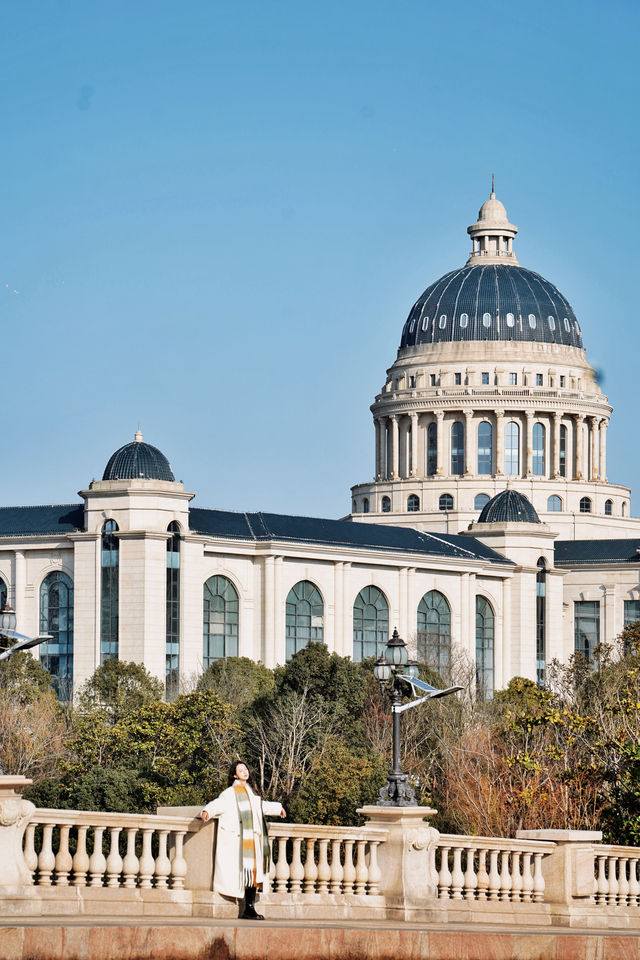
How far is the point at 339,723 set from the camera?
9075 centimetres

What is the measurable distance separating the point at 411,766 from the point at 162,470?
4617 cm

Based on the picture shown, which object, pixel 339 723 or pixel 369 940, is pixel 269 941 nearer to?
pixel 369 940

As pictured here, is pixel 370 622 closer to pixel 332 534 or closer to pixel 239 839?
pixel 332 534

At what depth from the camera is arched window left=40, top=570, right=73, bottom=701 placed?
391ft

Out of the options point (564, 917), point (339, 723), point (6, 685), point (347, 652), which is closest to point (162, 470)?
point (347, 652)

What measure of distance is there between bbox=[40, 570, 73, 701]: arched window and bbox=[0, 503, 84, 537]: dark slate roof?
2.98 meters

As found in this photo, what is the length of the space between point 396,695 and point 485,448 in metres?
125

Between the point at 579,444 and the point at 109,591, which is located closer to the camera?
the point at 109,591

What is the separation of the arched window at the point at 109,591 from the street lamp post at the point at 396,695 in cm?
7369

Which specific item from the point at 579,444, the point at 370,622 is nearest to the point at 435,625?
the point at 370,622

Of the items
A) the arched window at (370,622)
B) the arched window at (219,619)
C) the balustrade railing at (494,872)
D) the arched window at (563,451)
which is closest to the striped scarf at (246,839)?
the balustrade railing at (494,872)

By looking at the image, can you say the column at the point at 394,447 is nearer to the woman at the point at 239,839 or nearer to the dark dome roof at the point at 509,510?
the dark dome roof at the point at 509,510

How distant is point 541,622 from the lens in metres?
144

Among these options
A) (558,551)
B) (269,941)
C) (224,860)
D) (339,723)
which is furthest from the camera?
(558,551)
